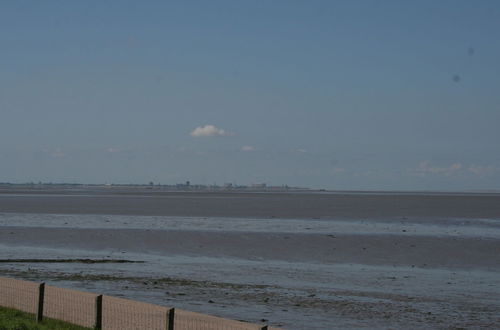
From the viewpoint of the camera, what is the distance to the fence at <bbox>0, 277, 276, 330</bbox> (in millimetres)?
11898

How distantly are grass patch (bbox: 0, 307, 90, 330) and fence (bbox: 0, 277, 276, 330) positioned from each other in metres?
0.16

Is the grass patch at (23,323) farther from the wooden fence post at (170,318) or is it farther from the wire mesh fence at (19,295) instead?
the wooden fence post at (170,318)

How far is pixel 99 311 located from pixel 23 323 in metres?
1.31

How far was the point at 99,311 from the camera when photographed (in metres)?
13.4

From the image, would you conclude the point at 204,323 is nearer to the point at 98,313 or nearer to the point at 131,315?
the point at 131,315

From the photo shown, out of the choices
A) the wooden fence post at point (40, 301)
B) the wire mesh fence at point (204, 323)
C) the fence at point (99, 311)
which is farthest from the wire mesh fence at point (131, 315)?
the wooden fence post at point (40, 301)

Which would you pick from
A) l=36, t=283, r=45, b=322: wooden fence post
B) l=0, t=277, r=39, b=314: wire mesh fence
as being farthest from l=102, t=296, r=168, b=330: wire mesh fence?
l=0, t=277, r=39, b=314: wire mesh fence

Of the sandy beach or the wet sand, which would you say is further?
the wet sand

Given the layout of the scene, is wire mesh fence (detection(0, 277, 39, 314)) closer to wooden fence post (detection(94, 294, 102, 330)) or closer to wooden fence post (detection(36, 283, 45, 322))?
wooden fence post (detection(36, 283, 45, 322))

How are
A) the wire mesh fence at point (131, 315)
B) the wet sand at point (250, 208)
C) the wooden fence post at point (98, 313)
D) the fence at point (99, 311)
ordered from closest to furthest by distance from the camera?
1. the fence at point (99, 311)
2. the wire mesh fence at point (131, 315)
3. the wooden fence post at point (98, 313)
4. the wet sand at point (250, 208)

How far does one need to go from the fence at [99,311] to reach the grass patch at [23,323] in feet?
0.53

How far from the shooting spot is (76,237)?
3894 cm

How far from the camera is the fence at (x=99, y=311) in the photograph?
1190 centimetres

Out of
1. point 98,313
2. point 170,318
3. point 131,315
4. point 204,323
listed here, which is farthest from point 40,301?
point 204,323
